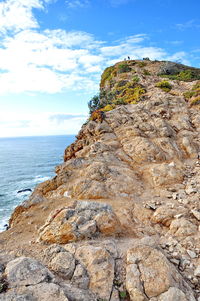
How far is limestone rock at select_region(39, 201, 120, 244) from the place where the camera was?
27.1ft

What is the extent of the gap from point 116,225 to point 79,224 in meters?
1.75

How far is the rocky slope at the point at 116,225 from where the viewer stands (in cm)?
584

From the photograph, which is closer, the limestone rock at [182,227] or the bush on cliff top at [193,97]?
the limestone rock at [182,227]

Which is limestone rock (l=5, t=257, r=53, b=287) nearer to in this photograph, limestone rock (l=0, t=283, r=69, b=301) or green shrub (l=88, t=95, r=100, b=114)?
limestone rock (l=0, t=283, r=69, b=301)

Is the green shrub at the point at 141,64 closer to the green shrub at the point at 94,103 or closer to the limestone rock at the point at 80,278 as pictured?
the green shrub at the point at 94,103

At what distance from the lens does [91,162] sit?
15320mm

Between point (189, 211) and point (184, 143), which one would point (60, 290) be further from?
point (184, 143)

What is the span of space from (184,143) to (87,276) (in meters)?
15.5

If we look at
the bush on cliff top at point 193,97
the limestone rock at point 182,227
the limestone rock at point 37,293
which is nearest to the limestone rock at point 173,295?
the limestone rock at point 37,293

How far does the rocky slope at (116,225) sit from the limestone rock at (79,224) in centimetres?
5

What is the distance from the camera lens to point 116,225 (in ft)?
29.1

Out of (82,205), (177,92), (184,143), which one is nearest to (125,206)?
(82,205)

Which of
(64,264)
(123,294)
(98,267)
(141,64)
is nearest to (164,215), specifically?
(98,267)

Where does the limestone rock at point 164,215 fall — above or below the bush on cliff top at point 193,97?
below
